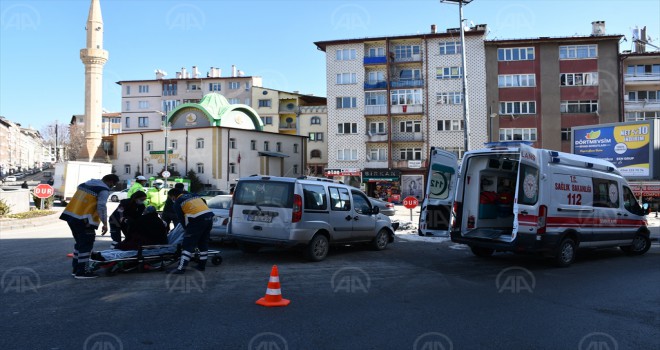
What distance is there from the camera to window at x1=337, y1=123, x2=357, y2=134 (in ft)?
176

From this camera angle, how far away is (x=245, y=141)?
183 ft

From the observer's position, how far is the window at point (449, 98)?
5134 cm

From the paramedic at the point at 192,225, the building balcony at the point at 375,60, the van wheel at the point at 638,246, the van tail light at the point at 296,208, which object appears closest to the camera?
the paramedic at the point at 192,225

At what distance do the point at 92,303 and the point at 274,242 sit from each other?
4209mm

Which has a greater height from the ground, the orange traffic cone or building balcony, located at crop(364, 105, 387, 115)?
building balcony, located at crop(364, 105, 387, 115)

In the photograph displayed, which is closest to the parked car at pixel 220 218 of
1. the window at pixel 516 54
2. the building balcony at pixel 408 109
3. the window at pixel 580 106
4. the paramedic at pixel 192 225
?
the paramedic at pixel 192 225

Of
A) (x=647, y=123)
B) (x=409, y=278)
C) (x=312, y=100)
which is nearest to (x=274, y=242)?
(x=409, y=278)

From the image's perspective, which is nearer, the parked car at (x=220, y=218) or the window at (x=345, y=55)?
the parked car at (x=220, y=218)

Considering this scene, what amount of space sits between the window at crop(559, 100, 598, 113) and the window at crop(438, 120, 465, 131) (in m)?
9.31

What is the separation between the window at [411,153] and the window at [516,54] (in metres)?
11.9

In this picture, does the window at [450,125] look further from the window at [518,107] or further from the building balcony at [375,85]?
the building balcony at [375,85]

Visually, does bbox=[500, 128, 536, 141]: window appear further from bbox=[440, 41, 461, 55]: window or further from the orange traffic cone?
the orange traffic cone

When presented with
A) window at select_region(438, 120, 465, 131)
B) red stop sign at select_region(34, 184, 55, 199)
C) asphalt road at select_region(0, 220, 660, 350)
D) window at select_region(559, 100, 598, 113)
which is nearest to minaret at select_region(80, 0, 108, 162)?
window at select_region(438, 120, 465, 131)

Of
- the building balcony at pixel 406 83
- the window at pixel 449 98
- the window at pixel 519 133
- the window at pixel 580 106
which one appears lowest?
the window at pixel 519 133
